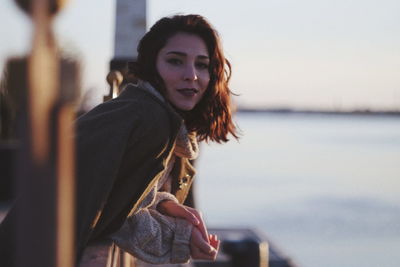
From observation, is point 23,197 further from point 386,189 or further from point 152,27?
point 386,189

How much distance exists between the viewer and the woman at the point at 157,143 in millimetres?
1745

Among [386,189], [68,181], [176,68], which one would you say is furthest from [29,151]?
[386,189]

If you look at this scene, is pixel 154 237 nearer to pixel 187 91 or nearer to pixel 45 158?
pixel 187 91

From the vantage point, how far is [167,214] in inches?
82.3

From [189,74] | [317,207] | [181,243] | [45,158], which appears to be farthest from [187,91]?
[317,207]

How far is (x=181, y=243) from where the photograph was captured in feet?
6.64

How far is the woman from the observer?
1745 millimetres

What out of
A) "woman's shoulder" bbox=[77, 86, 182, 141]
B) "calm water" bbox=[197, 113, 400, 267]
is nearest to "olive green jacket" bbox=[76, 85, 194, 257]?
"woman's shoulder" bbox=[77, 86, 182, 141]

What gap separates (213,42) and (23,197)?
6.31 ft

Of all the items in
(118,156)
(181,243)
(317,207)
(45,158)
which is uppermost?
(45,158)

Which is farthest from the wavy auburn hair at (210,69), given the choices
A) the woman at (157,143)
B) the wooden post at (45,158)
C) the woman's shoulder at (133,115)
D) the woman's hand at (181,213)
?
the wooden post at (45,158)

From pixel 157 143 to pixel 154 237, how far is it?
294mm

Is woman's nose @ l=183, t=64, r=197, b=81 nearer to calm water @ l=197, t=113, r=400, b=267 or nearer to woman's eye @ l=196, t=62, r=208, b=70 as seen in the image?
woman's eye @ l=196, t=62, r=208, b=70

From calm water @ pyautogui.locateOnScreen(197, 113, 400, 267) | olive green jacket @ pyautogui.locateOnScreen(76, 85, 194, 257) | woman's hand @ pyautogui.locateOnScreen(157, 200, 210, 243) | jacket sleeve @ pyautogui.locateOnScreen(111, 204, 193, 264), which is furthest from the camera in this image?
calm water @ pyautogui.locateOnScreen(197, 113, 400, 267)
